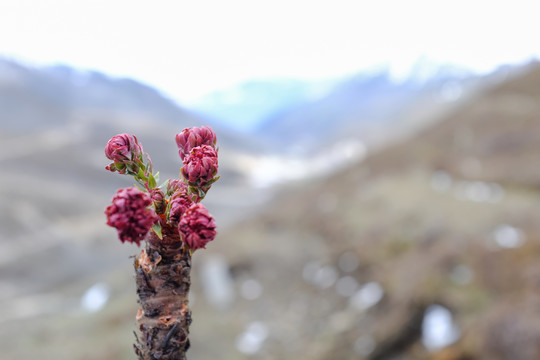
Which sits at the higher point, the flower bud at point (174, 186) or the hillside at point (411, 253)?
the hillside at point (411, 253)

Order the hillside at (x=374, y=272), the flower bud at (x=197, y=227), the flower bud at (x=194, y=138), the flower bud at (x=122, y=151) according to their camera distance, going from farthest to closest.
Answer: the hillside at (x=374, y=272) < the flower bud at (x=194, y=138) < the flower bud at (x=122, y=151) < the flower bud at (x=197, y=227)

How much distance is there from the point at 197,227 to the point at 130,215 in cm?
20

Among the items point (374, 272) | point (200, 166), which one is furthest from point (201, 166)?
point (374, 272)

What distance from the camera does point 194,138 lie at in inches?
61.4

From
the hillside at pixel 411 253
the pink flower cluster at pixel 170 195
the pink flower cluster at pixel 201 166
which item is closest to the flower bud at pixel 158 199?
the pink flower cluster at pixel 170 195

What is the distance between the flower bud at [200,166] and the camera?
1.41 meters

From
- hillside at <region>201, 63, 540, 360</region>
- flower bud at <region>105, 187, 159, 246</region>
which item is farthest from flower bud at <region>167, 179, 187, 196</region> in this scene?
hillside at <region>201, 63, 540, 360</region>

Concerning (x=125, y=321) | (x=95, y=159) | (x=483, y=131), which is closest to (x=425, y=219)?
(x=125, y=321)

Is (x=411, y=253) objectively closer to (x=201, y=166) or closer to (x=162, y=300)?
(x=162, y=300)

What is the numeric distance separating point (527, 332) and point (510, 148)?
15732 mm

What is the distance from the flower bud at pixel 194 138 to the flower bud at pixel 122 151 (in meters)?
0.15

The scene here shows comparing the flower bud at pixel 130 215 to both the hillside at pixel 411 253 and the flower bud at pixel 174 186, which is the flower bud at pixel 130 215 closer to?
the flower bud at pixel 174 186

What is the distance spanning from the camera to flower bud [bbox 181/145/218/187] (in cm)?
141

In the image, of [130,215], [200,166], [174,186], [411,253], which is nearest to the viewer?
[130,215]
